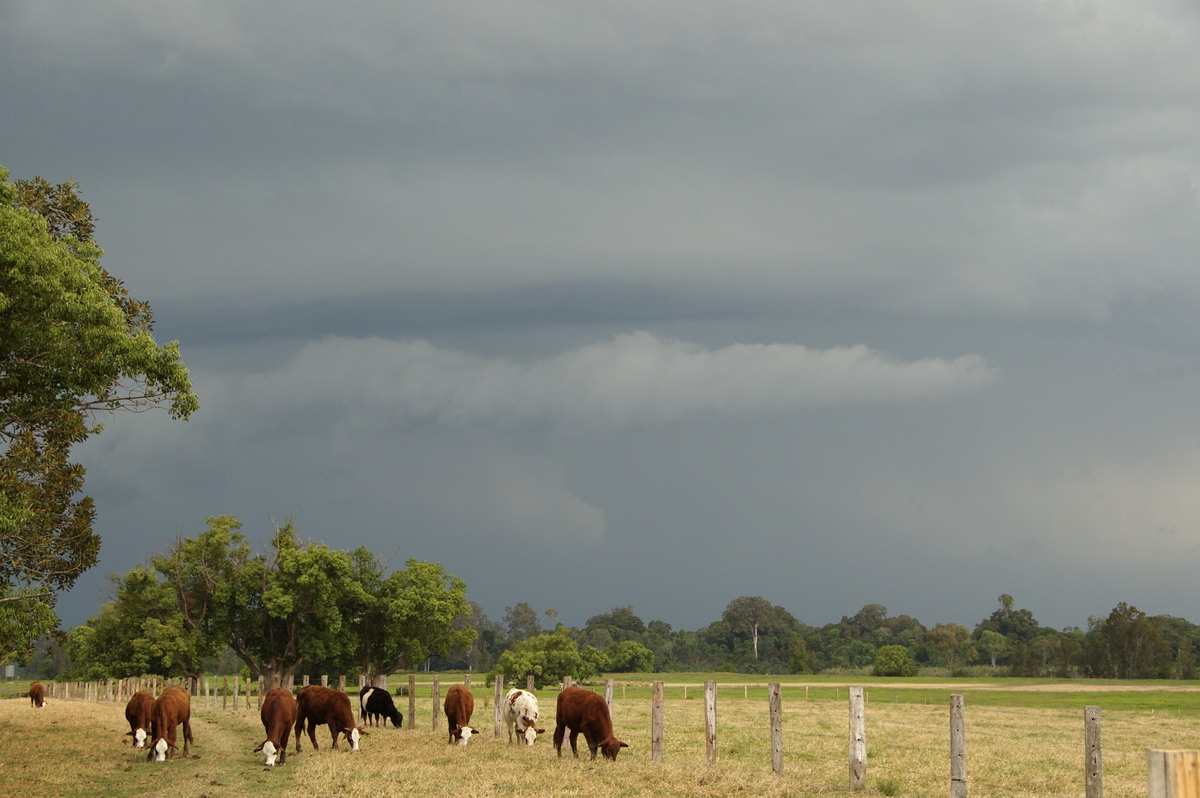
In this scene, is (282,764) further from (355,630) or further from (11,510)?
(355,630)

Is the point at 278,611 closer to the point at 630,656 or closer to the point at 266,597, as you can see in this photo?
the point at 266,597

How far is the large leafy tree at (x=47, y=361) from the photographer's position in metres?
18.7

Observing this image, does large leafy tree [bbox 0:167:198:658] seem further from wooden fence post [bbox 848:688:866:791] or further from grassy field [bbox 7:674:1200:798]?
wooden fence post [bbox 848:688:866:791]

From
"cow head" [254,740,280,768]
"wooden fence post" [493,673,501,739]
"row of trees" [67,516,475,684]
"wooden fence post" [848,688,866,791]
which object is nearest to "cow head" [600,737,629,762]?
"wooden fence post" [848,688,866,791]

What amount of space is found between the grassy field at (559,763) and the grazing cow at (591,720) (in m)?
0.40

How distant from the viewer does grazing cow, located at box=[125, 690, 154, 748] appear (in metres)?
25.5

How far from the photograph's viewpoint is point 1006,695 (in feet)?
289

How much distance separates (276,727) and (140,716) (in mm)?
4317

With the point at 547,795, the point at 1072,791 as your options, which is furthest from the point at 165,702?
the point at 1072,791

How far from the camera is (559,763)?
73.2ft

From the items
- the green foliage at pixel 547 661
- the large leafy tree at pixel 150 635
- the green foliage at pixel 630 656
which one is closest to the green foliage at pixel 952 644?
the green foliage at pixel 630 656

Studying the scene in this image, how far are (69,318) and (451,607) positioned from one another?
183 ft

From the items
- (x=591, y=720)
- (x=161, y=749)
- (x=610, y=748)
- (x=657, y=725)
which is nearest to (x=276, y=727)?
(x=161, y=749)

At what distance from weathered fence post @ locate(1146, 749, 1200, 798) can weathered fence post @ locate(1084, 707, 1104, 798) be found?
11.3 metres
